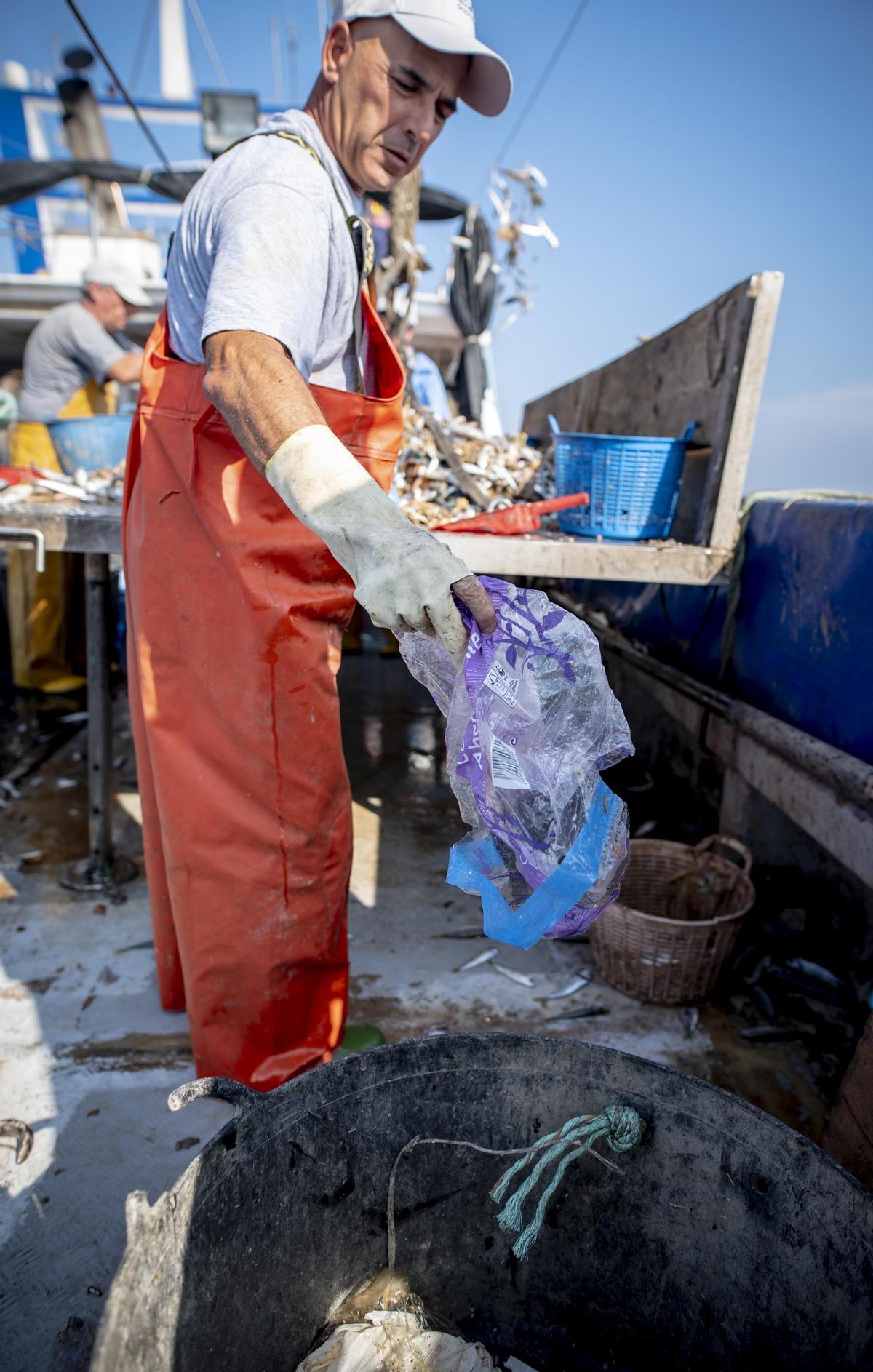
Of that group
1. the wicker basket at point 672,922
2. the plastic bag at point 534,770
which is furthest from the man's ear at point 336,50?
the wicker basket at point 672,922

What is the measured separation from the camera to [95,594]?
323cm

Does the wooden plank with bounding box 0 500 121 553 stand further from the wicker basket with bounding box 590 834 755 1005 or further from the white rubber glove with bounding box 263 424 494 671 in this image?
the wicker basket with bounding box 590 834 755 1005

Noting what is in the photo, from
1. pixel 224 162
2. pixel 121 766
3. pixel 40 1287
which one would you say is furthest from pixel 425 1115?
pixel 121 766

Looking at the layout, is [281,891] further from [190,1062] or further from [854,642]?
[854,642]

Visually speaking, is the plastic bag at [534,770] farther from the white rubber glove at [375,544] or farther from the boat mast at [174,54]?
the boat mast at [174,54]

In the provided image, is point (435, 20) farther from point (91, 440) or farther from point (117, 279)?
point (117, 279)

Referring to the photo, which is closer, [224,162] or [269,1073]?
[224,162]

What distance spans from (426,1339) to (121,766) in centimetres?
410

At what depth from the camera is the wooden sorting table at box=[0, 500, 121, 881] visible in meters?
2.95

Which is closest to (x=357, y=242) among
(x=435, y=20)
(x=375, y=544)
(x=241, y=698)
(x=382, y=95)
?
(x=382, y=95)

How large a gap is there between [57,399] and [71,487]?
2.12m

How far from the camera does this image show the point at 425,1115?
4.75 feet

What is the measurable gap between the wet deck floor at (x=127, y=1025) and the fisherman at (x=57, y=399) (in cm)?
195

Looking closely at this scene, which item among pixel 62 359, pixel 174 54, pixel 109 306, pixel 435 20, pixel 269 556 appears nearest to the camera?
pixel 435 20
